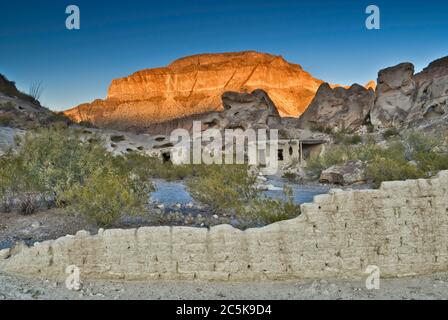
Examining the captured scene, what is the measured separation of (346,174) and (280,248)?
1428 cm

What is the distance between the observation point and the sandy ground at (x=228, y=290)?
505cm

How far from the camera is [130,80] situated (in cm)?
10288

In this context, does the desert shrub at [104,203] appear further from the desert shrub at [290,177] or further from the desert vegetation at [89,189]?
the desert shrub at [290,177]

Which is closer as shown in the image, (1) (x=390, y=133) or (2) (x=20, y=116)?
(2) (x=20, y=116)

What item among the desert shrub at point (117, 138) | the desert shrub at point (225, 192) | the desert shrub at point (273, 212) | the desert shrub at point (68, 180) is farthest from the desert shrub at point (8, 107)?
the desert shrub at point (273, 212)

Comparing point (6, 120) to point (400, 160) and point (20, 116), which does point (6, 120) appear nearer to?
point (20, 116)

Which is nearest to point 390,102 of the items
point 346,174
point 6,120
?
point 346,174

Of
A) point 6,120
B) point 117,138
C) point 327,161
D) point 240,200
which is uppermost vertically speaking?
point 6,120

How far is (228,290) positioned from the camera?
5371 mm

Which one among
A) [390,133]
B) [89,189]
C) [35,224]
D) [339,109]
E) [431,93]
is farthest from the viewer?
[339,109]

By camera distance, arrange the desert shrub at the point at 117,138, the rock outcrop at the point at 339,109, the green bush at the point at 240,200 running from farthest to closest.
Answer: the rock outcrop at the point at 339,109 < the desert shrub at the point at 117,138 < the green bush at the point at 240,200

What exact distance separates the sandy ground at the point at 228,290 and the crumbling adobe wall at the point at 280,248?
15 centimetres

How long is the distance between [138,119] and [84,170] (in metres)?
75.7

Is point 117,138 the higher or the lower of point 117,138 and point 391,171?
the higher
